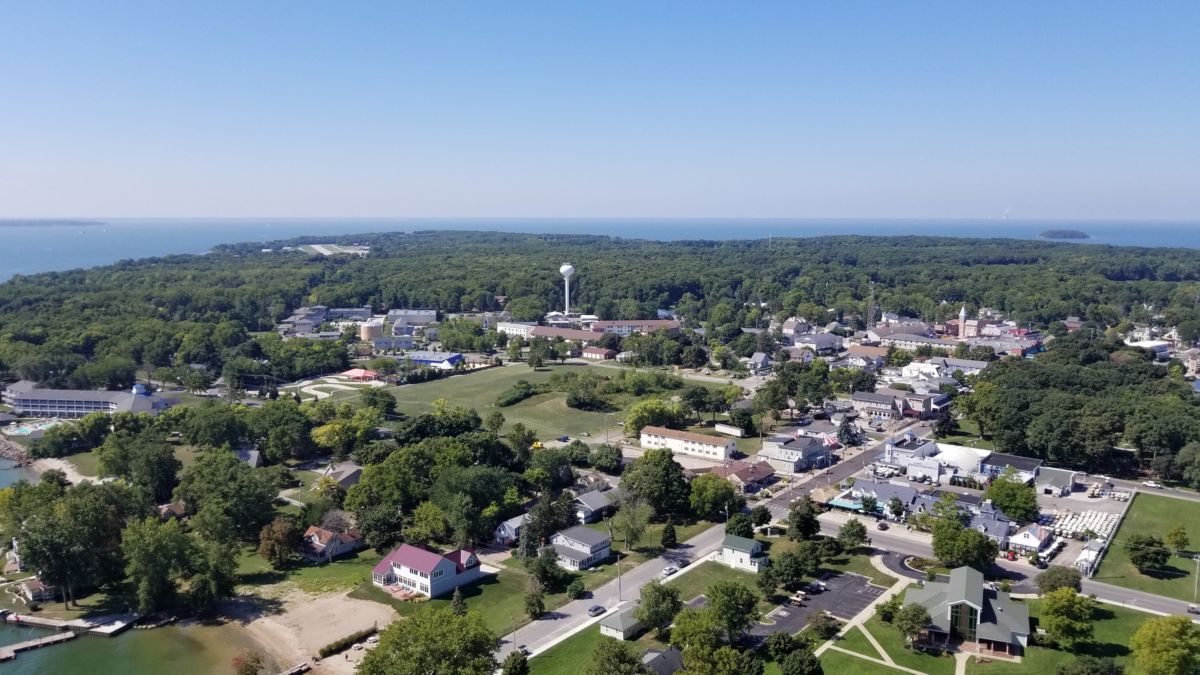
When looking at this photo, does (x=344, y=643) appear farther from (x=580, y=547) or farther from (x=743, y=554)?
(x=743, y=554)

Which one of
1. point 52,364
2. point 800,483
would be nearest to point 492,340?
point 52,364

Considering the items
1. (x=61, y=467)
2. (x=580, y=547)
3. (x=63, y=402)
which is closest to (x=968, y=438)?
(x=580, y=547)

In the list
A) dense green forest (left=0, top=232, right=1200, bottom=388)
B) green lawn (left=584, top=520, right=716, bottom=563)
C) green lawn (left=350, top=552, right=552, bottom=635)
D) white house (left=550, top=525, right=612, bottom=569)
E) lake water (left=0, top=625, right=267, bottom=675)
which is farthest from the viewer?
dense green forest (left=0, top=232, right=1200, bottom=388)

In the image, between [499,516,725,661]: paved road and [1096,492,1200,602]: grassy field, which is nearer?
[499,516,725,661]: paved road

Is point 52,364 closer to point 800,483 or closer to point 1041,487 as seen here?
point 800,483

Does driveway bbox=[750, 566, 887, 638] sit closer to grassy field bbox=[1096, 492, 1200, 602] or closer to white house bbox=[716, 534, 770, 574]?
white house bbox=[716, 534, 770, 574]

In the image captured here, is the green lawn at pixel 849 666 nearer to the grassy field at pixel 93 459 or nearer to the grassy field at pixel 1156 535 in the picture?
the grassy field at pixel 1156 535

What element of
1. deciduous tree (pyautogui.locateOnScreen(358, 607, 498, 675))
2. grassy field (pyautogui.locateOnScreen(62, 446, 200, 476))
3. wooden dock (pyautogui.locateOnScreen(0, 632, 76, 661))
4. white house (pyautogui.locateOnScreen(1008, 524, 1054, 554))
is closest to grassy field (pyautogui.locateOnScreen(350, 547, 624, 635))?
deciduous tree (pyautogui.locateOnScreen(358, 607, 498, 675))
